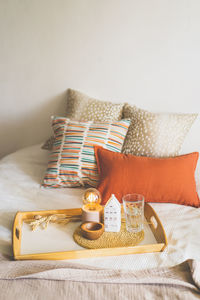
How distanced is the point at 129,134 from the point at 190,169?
45 centimetres

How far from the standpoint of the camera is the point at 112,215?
115 cm

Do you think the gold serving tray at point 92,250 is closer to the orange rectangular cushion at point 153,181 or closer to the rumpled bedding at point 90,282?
the rumpled bedding at point 90,282

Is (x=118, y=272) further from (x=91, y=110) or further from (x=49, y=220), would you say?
(x=91, y=110)

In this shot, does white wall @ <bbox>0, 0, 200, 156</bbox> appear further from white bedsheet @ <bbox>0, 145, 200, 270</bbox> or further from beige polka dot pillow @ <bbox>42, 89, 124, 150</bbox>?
white bedsheet @ <bbox>0, 145, 200, 270</bbox>

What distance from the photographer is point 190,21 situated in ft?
6.02

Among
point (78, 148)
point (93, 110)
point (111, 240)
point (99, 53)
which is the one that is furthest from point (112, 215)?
point (99, 53)

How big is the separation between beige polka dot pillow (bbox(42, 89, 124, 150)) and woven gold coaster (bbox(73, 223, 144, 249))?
34.1 inches

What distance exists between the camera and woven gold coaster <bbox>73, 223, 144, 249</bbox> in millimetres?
1087

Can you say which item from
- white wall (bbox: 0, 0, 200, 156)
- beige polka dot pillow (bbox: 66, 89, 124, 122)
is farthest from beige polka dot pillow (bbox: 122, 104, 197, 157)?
white wall (bbox: 0, 0, 200, 156)

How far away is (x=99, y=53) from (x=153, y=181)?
1.10 meters

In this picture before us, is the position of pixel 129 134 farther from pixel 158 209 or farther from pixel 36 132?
pixel 36 132

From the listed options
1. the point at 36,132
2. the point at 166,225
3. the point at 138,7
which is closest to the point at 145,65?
the point at 138,7

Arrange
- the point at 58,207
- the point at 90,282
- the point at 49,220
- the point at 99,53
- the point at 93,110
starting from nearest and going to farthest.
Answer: the point at 90,282
the point at 49,220
the point at 58,207
the point at 93,110
the point at 99,53

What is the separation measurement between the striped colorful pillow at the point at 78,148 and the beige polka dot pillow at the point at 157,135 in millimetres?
73
